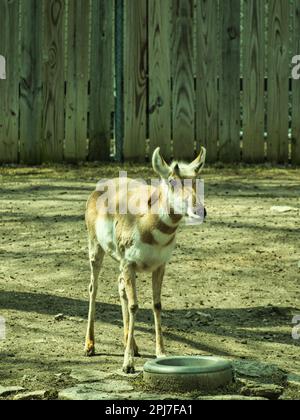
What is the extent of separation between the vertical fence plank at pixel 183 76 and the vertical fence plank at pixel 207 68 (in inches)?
3.3

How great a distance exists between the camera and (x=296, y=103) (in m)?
14.7

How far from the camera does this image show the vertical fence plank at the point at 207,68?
14539 mm

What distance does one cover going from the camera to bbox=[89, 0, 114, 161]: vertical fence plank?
14.5 m

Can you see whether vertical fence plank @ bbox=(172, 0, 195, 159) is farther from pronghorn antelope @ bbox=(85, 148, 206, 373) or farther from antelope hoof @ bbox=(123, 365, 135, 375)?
antelope hoof @ bbox=(123, 365, 135, 375)

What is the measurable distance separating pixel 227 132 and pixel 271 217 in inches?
97.9

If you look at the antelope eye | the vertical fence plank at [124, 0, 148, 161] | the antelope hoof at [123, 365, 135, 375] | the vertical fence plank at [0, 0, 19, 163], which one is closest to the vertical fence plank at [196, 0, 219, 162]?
the vertical fence plank at [124, 0, 148, 161]

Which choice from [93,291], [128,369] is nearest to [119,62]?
[93,291]

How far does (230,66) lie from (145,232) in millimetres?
6460

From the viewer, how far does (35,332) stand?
9281 millimetres

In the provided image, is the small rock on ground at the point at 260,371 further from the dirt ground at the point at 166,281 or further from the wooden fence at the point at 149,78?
the wooden fence at the point at 149,78

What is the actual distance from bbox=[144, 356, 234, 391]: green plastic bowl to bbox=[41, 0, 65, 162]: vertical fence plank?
7116mm

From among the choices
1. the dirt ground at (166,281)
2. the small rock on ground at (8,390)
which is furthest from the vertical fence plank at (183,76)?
the small rock on ground at (8,390)

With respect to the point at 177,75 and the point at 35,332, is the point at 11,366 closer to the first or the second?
the point at 35,332

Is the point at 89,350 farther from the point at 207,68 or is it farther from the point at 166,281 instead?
the point at 207,68
